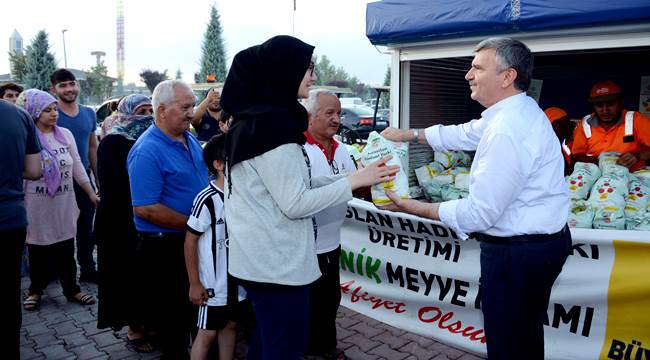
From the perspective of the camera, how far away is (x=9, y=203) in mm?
2693

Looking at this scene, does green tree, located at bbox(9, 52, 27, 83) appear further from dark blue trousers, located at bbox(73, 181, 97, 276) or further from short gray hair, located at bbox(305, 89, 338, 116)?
short gray hair, located at bbox(305, 89, 338, 116)

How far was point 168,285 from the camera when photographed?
2.95 meters

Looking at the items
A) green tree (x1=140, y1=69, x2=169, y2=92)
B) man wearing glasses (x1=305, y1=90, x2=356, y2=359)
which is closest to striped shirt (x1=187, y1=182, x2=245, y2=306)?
man wearing glasses (x1=305, y1=90, x2=356, y2=359)

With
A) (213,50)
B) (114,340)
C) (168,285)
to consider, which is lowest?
(114,340)

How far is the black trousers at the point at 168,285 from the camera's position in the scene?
287 centimetres

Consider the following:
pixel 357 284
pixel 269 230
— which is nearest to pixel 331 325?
pixel 357 284

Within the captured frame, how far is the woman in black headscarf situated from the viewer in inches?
71.0

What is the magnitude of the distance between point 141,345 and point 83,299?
4.05ft

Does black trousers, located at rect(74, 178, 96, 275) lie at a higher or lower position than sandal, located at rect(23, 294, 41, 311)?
higher

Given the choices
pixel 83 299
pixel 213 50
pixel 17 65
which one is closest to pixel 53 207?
pixel 83 299

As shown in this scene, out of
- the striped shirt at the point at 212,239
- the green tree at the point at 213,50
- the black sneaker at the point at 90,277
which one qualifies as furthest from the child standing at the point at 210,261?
the green tree at the point at 213,50

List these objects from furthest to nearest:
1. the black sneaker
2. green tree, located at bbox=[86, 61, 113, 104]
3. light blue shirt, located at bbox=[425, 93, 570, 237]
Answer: green tree, located at bbox=[86, 61, 113, 104] < the black sneaker < light blue shirt, located at bbox=[425, 93, 570, 237]

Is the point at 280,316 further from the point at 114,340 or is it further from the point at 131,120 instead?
the point at 114,340

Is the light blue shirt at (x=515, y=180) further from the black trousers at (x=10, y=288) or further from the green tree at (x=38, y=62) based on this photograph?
the green tree at (x=38, y=62)
